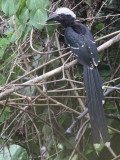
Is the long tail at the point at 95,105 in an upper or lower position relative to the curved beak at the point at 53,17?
lower

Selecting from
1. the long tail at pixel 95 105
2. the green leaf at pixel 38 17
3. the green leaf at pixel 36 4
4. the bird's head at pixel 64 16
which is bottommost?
the long tail at pixel 95 105

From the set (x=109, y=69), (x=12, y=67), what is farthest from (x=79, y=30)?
(x=12, y=67)

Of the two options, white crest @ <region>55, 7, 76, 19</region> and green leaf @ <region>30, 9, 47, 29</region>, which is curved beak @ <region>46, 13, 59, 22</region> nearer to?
white crest @ <region>55, 7, 76, 19</region>

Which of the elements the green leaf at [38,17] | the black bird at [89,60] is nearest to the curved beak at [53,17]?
the black bird at [89,60]

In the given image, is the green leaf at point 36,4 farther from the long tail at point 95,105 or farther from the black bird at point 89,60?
the long tail at point 95,105

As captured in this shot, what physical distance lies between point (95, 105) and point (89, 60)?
1.42 ft

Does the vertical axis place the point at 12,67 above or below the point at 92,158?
above

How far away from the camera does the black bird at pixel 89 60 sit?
8.25 feet

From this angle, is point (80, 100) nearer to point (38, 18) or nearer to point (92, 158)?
point (92, 158)

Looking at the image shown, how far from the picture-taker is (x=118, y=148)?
3.17m

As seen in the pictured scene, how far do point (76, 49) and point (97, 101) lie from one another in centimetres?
55

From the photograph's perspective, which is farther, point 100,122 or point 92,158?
point 92,158

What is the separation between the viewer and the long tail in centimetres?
248

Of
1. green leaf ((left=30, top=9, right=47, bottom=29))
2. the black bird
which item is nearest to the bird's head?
the black bird
